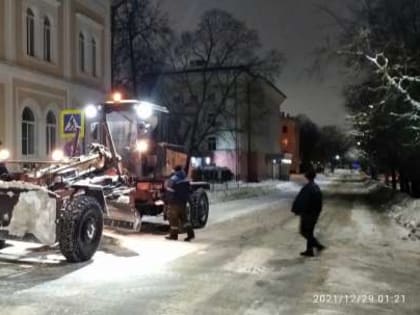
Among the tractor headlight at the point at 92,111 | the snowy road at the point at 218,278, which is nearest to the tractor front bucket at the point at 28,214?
the snowy road at the point at 218,278

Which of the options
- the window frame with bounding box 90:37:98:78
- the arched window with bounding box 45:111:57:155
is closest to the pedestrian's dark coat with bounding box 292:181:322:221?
the arched window with bounding box 45:111:57:155

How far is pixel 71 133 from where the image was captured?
14844mm

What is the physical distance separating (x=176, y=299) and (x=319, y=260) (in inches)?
165

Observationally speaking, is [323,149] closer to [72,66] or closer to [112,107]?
[72,66]

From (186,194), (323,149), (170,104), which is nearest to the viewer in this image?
(186,194)

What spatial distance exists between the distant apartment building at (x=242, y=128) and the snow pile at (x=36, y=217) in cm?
3809

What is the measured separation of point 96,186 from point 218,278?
3769mm

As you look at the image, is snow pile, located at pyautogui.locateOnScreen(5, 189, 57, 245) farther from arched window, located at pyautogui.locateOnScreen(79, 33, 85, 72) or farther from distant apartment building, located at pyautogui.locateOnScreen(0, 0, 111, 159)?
arched window, located at pyautogui.locateOnScreen(79, 33, 85, 72)

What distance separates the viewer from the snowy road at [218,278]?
7777mm

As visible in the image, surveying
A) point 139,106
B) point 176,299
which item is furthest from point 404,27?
point 176,299

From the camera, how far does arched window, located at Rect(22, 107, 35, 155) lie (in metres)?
24.3

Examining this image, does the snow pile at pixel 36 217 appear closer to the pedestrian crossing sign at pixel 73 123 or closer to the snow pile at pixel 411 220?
the pedestrian crossing sign at pixel 73 123

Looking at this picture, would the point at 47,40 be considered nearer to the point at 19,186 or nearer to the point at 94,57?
the point at 94,57

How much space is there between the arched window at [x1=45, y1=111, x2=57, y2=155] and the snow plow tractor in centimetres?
1080
